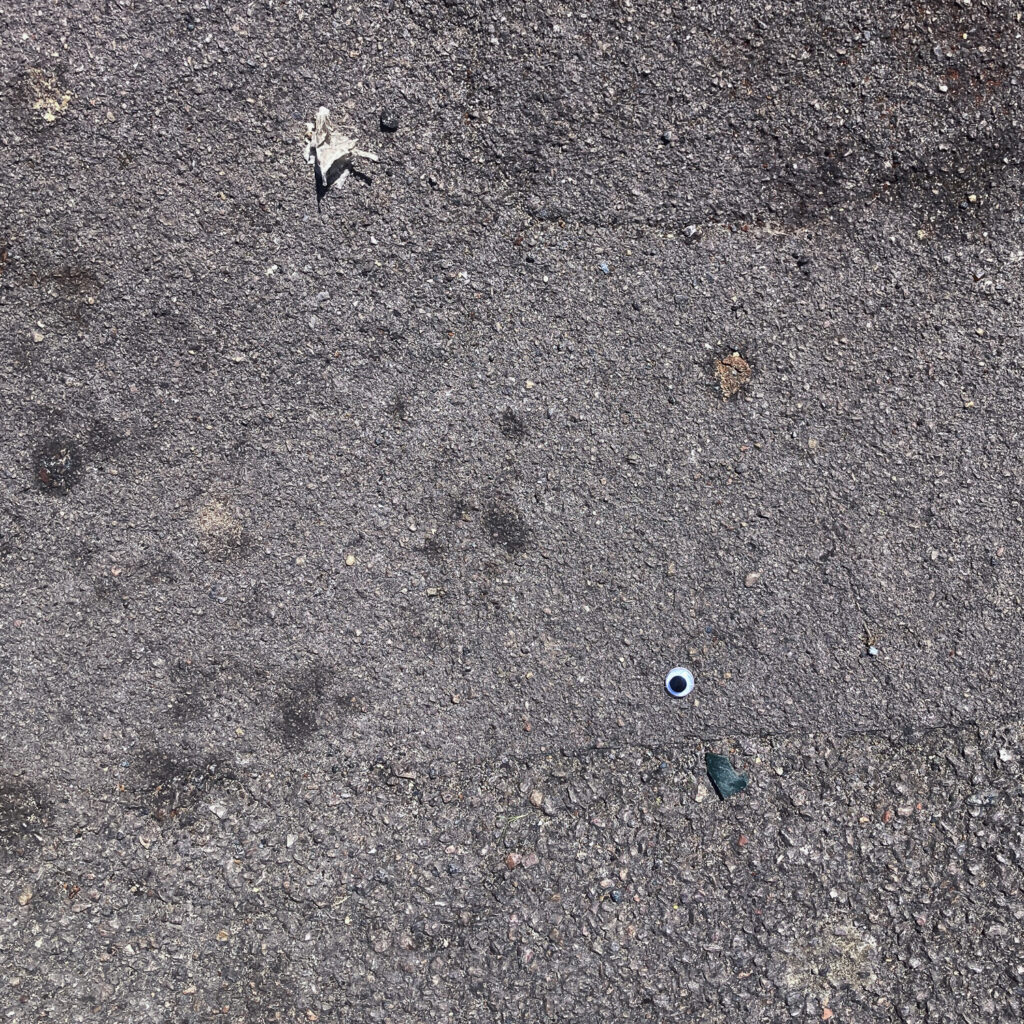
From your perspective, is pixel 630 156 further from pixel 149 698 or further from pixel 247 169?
pixel 149 698

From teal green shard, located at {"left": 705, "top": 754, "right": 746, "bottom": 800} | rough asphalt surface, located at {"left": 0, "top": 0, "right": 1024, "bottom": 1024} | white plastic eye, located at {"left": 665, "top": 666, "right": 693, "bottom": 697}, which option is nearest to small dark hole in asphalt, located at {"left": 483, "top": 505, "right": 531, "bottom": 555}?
rough asphalt surface, located at {"left": 0, "top": 0, "right": 1024, "bottom": 1024}

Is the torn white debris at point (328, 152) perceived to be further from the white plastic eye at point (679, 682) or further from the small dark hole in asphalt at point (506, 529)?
the white plastic eye at point (679, 682)

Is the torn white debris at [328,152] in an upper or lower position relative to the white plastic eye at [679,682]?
upper

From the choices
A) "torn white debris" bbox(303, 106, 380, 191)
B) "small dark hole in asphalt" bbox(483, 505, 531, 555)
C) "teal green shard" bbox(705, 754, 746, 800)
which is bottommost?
"teal green shard" bbox(705, 754, 746, 800)

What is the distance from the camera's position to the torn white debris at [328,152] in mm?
2287

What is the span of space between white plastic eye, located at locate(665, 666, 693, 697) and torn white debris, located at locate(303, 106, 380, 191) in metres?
1.86

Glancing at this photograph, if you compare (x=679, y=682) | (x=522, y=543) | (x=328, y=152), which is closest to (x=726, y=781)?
(x=679, y=682)

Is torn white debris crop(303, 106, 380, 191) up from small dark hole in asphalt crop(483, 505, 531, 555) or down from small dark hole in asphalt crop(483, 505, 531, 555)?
up

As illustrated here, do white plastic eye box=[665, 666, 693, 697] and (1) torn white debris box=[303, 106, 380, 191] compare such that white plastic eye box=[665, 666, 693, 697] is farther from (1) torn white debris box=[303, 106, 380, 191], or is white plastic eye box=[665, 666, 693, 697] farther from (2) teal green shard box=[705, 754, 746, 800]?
(1) torn white debris box=[303, 106, 380, 191]

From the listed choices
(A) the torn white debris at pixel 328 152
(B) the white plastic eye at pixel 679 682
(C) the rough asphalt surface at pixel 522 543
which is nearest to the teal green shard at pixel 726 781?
(C) the rough asphalt surface at pixel 522 543

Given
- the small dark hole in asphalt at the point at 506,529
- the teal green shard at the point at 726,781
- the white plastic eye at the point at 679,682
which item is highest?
the small dark hole in asphalt at the point at 506,529

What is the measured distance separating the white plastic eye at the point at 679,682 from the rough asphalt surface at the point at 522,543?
0.12ft

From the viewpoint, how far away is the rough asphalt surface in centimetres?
229

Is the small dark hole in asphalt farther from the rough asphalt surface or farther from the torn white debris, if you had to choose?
the torn white debris
